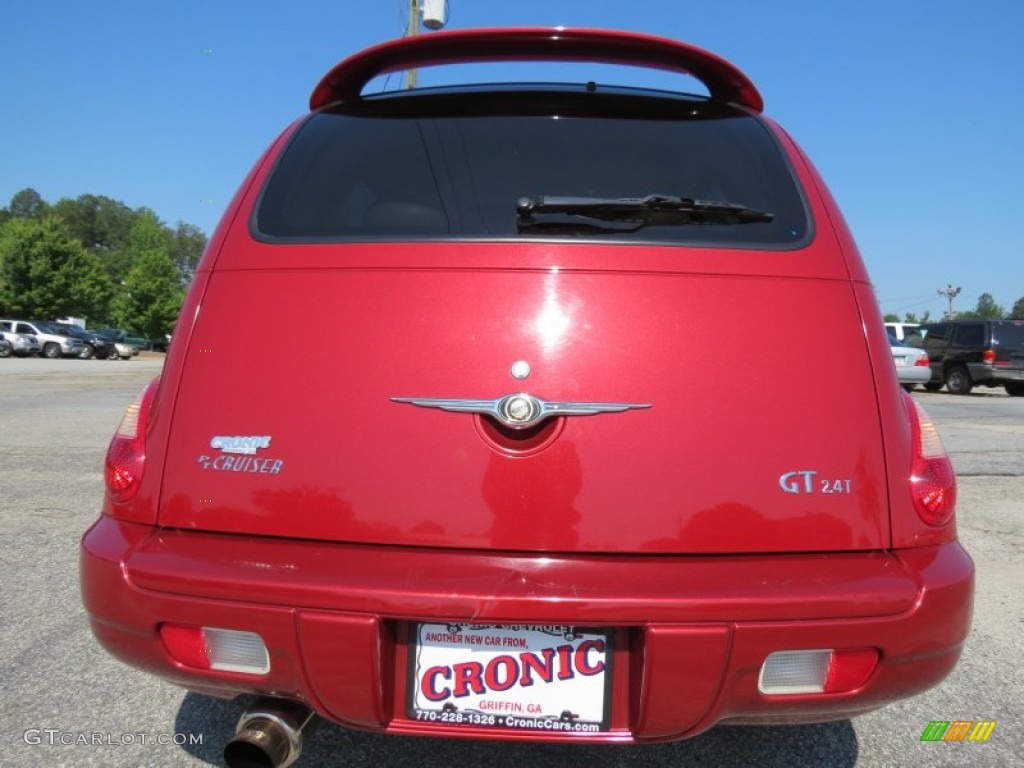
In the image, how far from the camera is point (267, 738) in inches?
61.9

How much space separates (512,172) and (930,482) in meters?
1.16

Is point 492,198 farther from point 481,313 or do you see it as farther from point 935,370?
point 935,370

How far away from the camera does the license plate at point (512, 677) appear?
1481 mm

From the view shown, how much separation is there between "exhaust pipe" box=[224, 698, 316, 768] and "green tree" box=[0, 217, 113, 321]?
5731cm

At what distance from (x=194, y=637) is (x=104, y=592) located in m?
0.22

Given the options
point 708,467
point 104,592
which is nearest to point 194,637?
point 104,592

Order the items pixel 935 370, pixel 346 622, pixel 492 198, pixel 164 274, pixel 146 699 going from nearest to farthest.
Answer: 1. pixel 346 622
2. pixel 492 198
3. pixel 146 699
4. pixel 935 370
5. pixel 164 274

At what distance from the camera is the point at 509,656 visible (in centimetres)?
150

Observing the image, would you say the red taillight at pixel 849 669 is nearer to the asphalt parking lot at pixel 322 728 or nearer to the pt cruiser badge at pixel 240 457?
the asphalt parking lot at pixel 322 728

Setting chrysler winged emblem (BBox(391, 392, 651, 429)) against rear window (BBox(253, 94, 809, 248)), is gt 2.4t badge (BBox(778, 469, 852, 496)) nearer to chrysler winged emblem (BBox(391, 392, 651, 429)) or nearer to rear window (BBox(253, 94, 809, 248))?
chrysler winged emblem (BBox(391, 392, 651, 429))

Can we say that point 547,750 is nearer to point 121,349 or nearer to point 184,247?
point 121,349

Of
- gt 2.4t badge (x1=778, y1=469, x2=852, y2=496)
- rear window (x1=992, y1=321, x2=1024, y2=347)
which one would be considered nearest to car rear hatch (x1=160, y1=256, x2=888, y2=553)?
gt 2.4t badge (x1=778, y1=469, x2=852, y2=496)

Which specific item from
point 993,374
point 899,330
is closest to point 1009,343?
point 993,374

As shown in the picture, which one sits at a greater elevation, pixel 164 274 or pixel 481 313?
pixel 481 313
